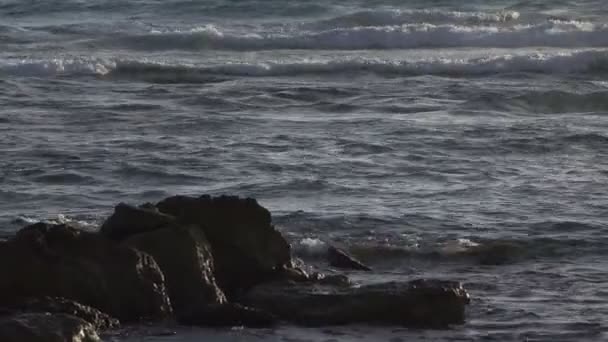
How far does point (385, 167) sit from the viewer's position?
516 inches

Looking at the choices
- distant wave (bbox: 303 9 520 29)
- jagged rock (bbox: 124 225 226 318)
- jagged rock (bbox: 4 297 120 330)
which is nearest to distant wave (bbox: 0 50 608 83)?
distant wave (bbox: 303 9 520 29)

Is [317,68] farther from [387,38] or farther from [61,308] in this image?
[61,308]

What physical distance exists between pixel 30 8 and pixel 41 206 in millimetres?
20956

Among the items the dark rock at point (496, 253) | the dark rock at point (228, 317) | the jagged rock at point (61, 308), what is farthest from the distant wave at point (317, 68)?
the jagged rock at point (61, 308)

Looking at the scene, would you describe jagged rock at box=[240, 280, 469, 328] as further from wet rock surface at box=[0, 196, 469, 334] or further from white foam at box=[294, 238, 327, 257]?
white foam at box=[294, 238, 327, 257]

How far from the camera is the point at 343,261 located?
9.45m

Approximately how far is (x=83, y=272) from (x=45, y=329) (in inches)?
34.6

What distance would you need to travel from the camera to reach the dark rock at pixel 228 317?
7836 millimetres

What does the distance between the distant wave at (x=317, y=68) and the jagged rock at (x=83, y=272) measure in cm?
1340

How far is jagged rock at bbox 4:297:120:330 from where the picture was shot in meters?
7.53

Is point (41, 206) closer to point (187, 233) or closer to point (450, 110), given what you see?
point (187, 233)

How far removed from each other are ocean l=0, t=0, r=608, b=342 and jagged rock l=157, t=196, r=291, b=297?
73 centimetres

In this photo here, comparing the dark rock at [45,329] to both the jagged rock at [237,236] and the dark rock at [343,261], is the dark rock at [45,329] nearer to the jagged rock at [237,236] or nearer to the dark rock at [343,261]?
the jagged rock at [237,236]

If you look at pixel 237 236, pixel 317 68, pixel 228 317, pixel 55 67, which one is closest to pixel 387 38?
pixel 317 68
